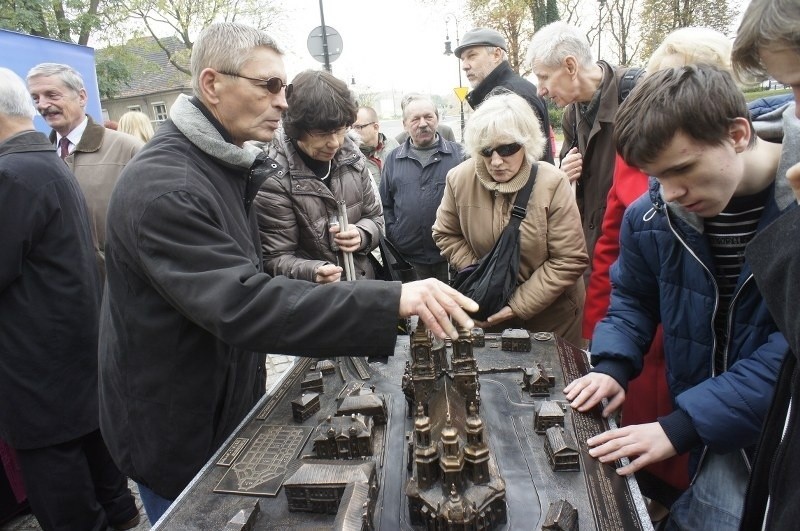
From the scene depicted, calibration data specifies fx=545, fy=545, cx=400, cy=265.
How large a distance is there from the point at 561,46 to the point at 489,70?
1.53m

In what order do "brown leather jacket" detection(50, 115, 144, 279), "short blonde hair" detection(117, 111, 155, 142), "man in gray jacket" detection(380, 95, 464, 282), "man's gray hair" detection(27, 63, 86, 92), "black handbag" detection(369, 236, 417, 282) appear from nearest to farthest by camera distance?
"black handbag" detection(369, 236, 417, 282), "brown leather jacket" detection(50, 115, 144, 279), "man's gray hair" detection(27, 63, 86, 92), "man in gray jacket" detection(380, 95, 464, 282), "short blonde hair" detection(117, 111, 155, 142)

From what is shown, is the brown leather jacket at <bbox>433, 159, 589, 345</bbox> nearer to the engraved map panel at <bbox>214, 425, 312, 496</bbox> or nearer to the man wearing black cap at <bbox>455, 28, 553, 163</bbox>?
the man wearing black cap at <bbox>455, 28, 553, 163</bbox>

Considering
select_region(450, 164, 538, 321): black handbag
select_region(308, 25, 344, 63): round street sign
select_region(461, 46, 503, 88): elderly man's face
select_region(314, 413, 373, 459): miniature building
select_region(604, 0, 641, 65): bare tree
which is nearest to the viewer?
select_region(314, 413, 373, 459): miniature building

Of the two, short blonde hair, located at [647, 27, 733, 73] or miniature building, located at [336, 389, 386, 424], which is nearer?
miniature building, located at [336, 389, 386, 424]

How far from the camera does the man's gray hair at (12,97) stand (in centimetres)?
315

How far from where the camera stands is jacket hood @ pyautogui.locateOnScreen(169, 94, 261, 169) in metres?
2.10

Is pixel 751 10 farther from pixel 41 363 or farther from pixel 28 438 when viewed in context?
pixel 28 438

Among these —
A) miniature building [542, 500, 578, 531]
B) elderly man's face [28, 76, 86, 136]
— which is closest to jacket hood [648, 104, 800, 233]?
miniature building [542, 500, 578, 531]

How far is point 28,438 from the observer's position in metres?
3.14

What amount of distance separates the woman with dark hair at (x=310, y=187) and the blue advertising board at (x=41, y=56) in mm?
4700

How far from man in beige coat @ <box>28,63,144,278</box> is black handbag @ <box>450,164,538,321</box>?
3030mm

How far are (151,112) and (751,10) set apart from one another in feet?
122

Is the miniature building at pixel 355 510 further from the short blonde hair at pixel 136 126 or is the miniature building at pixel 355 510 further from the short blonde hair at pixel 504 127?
the short blonde hair at pixel 136 126

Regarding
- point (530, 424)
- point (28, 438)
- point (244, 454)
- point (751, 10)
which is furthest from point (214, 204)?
point (28, 438)
